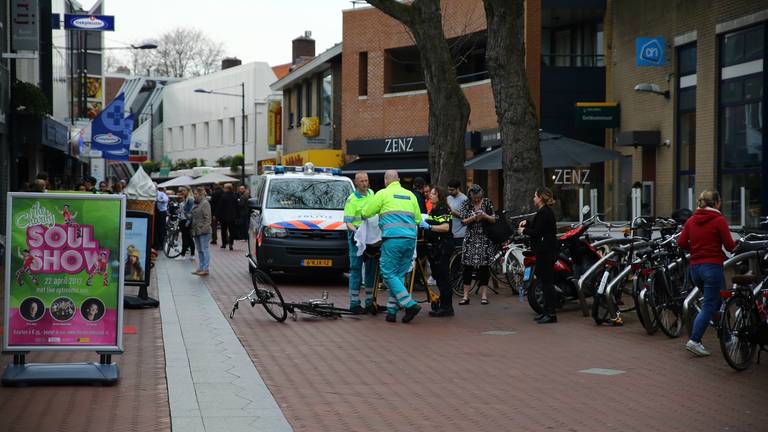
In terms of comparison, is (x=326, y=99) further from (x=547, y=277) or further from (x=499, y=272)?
(x=547, y=277)

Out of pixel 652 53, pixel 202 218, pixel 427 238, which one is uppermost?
pixel 652 53

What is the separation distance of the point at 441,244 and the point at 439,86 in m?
6.40

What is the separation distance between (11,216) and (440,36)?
12425 mm

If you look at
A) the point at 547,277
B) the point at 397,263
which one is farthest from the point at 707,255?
the point at 397,263

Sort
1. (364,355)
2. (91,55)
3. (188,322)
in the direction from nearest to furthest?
(364,355) < (188,322) < (91,55)

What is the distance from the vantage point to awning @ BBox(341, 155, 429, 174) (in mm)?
37281

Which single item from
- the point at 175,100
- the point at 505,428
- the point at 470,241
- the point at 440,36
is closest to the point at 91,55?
the point at 175,100

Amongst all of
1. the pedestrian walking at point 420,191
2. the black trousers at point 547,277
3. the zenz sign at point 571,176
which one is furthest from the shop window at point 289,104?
the black trousers at point 547,277

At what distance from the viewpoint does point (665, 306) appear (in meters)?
12.0

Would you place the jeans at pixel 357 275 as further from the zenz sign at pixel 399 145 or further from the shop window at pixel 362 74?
the shop window at pixel 362 74

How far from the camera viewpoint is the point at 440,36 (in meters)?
19.9

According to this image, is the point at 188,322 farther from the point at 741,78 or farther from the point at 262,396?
the point at 741,78

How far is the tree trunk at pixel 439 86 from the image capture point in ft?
64.8

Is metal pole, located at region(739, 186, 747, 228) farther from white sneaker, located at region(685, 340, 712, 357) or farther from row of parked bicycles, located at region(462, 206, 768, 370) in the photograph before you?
white sneaker, located at region(685, 340, 712, 357)
